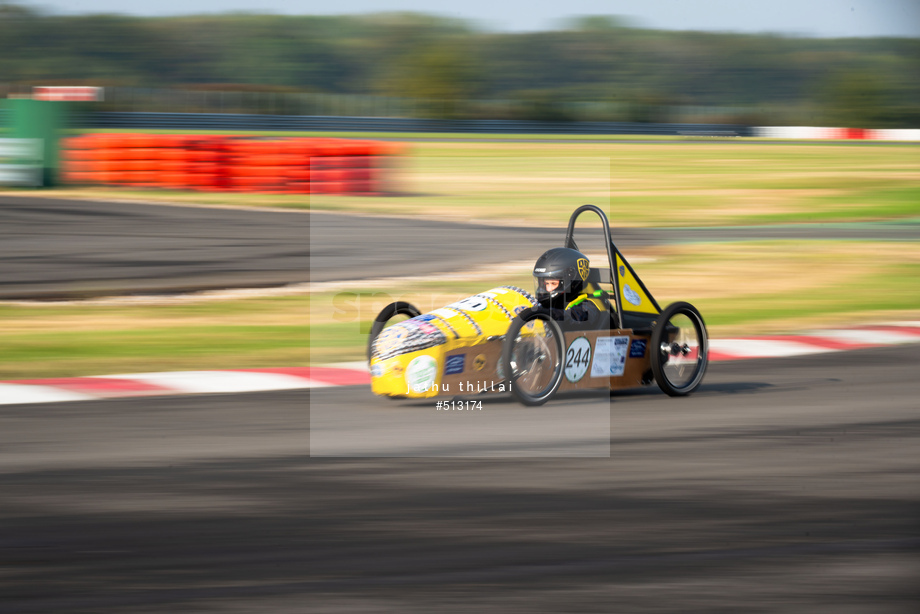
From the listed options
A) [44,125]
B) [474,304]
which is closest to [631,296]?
[474,304]

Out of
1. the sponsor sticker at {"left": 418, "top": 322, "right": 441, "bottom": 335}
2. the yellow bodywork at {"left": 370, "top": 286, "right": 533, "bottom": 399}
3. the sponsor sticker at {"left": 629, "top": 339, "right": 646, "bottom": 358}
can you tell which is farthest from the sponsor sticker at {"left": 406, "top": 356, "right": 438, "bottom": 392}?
the sponsor sticker at {"left": 629, "top": 339, "right": 646, "bottom": 358}

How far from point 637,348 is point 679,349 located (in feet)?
0.83

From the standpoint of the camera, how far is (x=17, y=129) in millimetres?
22000

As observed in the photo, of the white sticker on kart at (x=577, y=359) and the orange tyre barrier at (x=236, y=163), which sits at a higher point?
the orange tyre barrier at (x=236, y=163)

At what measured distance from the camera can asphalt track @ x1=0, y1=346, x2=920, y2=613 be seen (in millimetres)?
3572

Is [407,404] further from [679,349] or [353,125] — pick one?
[353,125]

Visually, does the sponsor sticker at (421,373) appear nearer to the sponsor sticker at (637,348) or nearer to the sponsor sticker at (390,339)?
the sponsor sticker at (390,339)

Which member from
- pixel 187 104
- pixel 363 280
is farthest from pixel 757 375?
pixel 187 104

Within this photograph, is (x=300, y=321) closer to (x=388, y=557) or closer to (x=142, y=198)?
(x=388, y=557)

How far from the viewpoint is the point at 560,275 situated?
6.33 meters

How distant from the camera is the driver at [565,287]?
633 centimetres

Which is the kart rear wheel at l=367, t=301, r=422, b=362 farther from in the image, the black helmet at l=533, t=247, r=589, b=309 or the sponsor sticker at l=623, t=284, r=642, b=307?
the sponsor sticker at l=623, t=284, r=642, b=307

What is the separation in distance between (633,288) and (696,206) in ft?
49.2

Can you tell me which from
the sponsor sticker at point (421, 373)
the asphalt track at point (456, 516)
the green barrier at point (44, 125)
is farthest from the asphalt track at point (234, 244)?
the sponsor sticker at point (421, 373)
